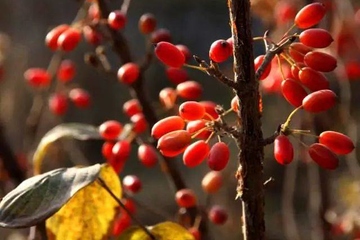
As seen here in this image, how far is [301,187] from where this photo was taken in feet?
11.0

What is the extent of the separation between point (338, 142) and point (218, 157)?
106 mm

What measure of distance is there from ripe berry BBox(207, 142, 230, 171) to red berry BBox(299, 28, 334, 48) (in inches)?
4.5

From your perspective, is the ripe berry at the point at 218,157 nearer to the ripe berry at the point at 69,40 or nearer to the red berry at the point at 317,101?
the red berry at the point at 317,101

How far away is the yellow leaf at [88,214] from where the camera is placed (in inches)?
30.4

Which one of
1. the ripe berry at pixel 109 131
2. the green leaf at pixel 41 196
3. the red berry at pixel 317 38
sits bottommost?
the ripe berry at pixel 109 131

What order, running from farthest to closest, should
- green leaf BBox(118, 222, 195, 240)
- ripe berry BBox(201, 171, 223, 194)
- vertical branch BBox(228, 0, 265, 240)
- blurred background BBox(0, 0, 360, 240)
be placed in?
blurred background BBox(0, 0, 360, 240) < ripe berry BBox(201, 171, 223, 194) < green leaf BBox(118, 222, 195, 240) < vertical branch BBox(228, 0, 265, 240)

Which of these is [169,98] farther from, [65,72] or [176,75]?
[65,72]

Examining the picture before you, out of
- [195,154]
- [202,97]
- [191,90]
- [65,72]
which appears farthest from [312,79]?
[202,97]

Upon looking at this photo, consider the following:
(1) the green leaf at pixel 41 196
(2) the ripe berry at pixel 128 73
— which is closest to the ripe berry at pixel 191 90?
Answer: (2) the ripe berry at pixel 128 73

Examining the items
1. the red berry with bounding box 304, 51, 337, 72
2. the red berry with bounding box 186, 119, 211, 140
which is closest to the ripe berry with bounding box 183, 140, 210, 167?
the red berry with bounding box 186, 119, 211, 140

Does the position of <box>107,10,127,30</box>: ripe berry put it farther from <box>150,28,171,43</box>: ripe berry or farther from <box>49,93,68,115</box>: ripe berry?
<box>49,93,68,115</box>: ripe berry

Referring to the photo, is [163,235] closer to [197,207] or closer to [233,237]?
[197,207]

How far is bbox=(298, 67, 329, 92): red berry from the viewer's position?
609 mm

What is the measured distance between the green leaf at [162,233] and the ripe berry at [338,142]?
205 millimetres
